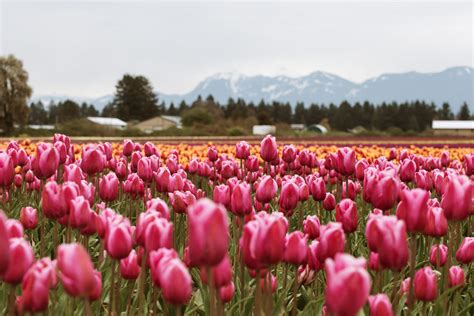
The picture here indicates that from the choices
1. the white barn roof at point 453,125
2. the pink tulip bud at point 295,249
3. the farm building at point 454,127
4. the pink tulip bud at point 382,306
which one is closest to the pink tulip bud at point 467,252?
the pink tulip bud at point 295,249

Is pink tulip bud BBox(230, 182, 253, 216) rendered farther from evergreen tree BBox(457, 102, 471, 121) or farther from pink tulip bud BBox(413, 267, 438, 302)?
evergreen tree BBox(457, 102, 471, 121)

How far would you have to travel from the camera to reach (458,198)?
2742mm

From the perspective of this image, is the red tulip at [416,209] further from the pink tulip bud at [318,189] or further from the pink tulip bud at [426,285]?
the pink tulip bud at [318,189]

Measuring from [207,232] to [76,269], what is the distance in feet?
1.44

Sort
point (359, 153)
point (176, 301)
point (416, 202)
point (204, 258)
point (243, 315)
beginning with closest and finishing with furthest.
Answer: point (204, 258) < point (176, 301) < point (416, 202) < point (243, 315) < point (359, 153)

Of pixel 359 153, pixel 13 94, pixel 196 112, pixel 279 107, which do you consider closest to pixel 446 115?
pixel 279 107

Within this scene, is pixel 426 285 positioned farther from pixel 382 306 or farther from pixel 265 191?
pixel 265 191

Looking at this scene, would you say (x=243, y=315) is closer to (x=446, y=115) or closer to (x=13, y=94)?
(x=13, y=94)

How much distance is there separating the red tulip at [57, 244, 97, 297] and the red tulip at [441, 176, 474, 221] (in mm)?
1814

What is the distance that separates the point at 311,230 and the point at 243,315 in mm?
699

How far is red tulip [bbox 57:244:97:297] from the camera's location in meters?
1.75

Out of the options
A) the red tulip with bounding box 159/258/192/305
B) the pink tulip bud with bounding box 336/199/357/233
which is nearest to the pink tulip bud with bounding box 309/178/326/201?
the pink tulip bud with bounding box 336/199/357/233

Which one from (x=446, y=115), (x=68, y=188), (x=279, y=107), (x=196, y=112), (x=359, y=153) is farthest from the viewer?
(x=279, y=107)

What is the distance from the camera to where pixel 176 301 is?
6.38 ft
